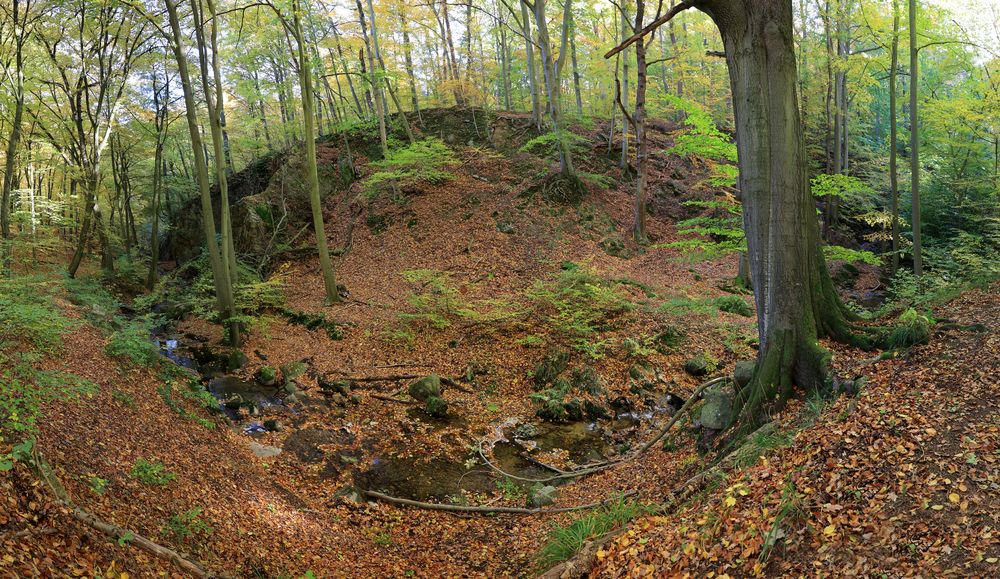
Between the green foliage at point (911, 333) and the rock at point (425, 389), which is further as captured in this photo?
the rock at point (425, 389)

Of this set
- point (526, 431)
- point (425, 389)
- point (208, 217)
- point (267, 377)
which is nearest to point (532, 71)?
point (208, 217)

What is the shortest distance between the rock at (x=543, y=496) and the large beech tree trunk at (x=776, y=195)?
113 inches

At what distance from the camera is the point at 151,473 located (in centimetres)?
546

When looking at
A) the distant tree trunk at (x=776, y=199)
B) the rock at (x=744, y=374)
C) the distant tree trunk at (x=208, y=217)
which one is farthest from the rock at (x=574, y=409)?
the distant tree trunk at (x=208, y=217)

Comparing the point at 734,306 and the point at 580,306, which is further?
the point at 734,306

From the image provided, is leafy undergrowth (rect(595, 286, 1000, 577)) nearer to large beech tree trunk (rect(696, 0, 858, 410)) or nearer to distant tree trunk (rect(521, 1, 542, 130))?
large beech tree trunk (rect(696, 0, 858, 410))

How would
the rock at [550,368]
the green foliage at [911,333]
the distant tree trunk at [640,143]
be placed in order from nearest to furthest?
1. the green foliage at [911,333]
2. the rock at [550,368]
3. the distant tree trunk at [640,143]

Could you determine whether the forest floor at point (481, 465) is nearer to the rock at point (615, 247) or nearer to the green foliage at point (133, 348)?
the green foliage at point (133, 348)

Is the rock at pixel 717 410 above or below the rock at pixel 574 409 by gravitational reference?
above

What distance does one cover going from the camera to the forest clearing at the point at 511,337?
4051 millimetres

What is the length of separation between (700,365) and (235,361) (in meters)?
9.95

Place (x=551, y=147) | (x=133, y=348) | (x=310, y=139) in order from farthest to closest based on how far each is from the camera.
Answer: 1. (x=551, y=147)
2. (x=310, y=139)
3. (x=133, y=348)

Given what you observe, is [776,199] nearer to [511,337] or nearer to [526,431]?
[526,431]

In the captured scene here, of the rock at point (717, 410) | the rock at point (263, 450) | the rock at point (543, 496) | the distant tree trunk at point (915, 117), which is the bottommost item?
the rock at point (543, 496)
